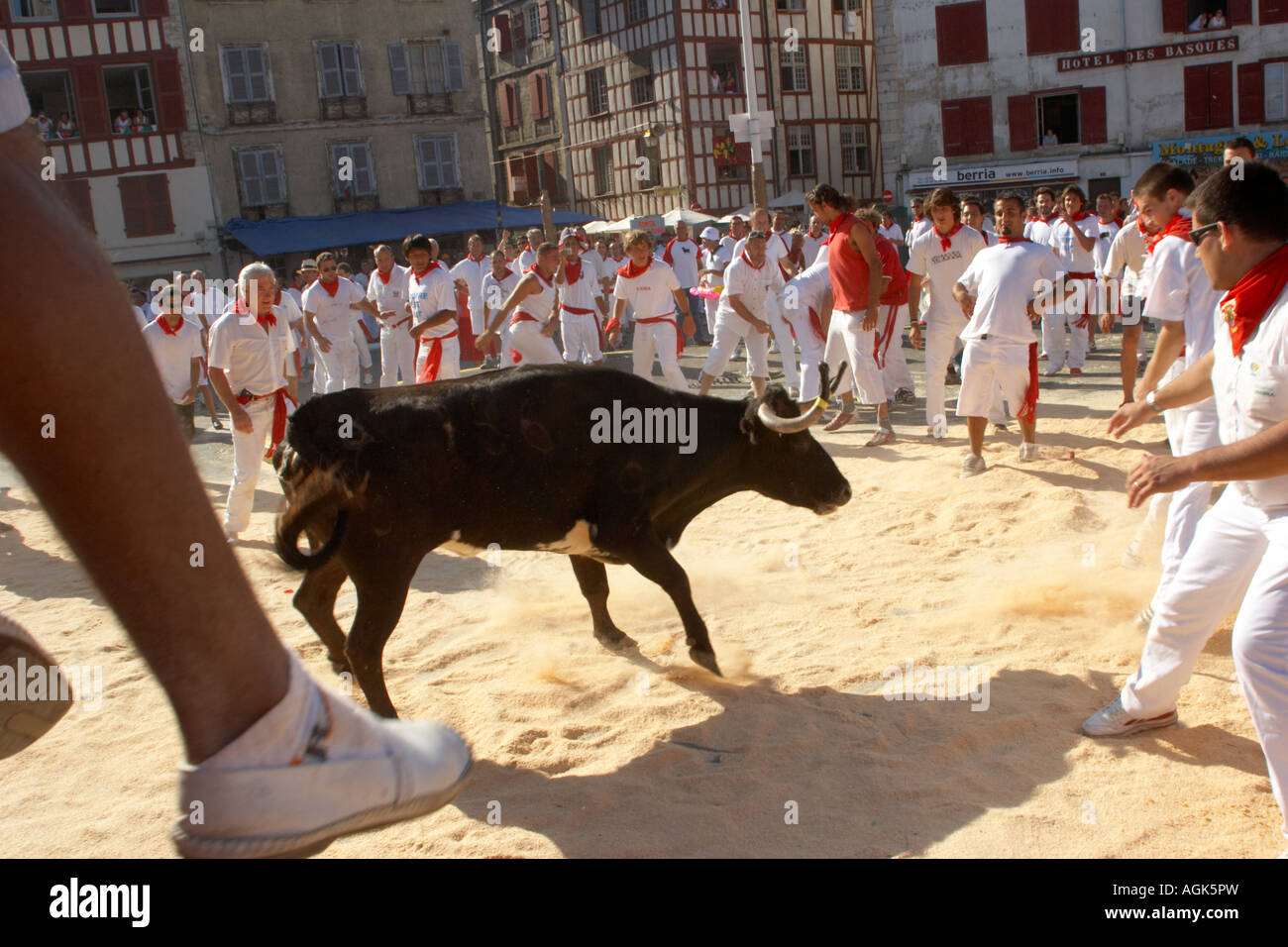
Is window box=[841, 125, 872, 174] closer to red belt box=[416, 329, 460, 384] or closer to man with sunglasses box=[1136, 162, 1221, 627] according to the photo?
red belt box=[416, 329, 460, 384]

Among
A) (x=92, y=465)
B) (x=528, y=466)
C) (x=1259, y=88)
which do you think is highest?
(x=1259, y=88)

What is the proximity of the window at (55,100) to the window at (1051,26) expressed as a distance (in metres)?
30.6

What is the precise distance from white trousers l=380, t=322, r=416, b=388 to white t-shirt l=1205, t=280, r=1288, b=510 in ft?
42.4

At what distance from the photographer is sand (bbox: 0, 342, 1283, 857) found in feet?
12.9

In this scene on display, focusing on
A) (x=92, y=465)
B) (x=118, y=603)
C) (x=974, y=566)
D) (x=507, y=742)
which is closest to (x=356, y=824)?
(x=118, y=603)

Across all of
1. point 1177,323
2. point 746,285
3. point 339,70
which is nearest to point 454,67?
point 339,70

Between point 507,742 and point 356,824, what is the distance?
11.3 ft

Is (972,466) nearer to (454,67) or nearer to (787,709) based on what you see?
Result: (787,709)

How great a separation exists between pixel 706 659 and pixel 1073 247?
1164cm

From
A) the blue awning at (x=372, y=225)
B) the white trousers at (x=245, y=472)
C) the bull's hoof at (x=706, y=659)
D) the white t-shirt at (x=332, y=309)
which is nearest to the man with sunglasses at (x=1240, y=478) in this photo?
the bull's hoof at (x=706, y=659)

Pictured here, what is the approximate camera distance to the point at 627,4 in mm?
40406

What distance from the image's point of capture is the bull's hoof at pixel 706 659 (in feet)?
17.7

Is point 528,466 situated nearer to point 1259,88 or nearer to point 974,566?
point 974,566

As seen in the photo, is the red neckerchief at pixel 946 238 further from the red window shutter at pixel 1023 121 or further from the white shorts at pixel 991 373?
the red window shutter at pixel 1023 121
